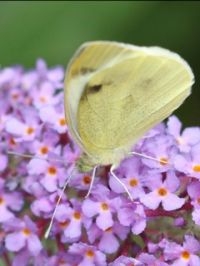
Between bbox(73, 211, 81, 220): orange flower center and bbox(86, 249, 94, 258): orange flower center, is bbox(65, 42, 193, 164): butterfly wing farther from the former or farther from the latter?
bbox(86, 249, 94, 258): orange flower center

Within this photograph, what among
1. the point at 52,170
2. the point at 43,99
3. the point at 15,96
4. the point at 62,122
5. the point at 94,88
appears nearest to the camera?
the point at 94,88

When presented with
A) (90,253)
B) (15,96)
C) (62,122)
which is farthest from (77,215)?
(15,96)

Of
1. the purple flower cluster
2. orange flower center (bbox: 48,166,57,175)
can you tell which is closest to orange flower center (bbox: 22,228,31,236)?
the purple flower cluster

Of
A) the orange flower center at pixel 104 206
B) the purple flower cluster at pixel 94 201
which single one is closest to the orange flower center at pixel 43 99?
the purple flower cluster at pixel 94 201

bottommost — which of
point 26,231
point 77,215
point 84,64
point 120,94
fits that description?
point 26,231

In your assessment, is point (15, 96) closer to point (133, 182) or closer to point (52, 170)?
point (52, 170)

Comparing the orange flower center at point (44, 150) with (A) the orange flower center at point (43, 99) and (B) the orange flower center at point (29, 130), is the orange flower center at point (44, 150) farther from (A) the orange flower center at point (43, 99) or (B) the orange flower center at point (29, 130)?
(A) the orange flower center at point (43, 99)
